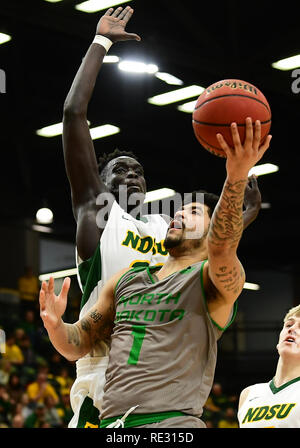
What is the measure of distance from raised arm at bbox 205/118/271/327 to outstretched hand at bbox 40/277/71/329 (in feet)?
2.31

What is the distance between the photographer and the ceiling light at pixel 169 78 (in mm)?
12104

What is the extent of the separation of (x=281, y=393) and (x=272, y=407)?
0.13m

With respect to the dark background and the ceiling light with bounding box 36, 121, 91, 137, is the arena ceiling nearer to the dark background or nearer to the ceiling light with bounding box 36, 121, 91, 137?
the dark background

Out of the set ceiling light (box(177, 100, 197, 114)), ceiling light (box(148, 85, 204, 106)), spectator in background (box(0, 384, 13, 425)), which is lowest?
spectator in background (box(0, 384, 13, 425))

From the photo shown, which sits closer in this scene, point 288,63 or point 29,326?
point 288,63

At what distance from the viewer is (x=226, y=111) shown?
12.7 ft

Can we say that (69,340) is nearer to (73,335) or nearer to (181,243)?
(73,335)

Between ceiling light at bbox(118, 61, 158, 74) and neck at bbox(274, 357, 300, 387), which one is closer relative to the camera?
neck at bbox(274, 357, 300, 387)

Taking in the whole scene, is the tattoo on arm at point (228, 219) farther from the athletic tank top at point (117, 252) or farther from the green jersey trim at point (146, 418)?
the athletic tank top at point (117, 252)

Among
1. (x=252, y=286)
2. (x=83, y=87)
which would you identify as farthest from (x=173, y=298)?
(x=252, y=286)

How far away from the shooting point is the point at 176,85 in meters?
12.6

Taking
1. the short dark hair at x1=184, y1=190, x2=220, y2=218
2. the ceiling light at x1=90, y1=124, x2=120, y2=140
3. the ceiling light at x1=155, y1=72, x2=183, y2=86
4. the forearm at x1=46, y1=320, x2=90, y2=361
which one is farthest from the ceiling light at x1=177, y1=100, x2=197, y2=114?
the forearm at x1=46, y1=320, x2=90, y2=361

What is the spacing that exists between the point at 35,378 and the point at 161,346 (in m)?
11.5

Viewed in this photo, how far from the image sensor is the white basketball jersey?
4934 millimetres
